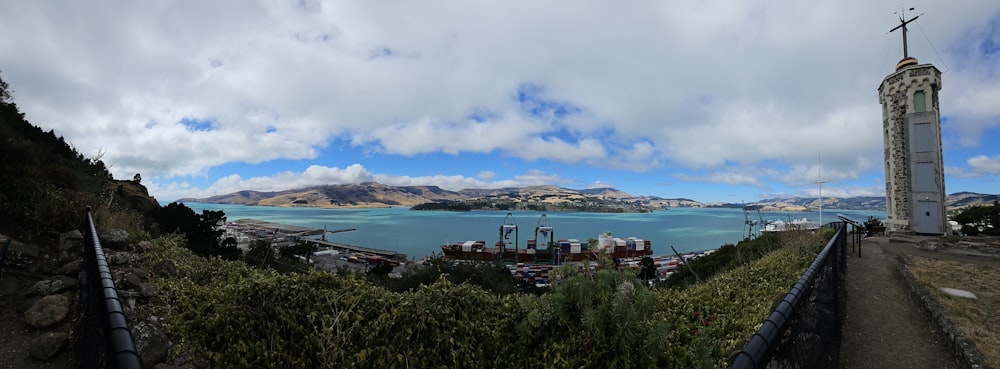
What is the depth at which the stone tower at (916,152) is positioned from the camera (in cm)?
1606

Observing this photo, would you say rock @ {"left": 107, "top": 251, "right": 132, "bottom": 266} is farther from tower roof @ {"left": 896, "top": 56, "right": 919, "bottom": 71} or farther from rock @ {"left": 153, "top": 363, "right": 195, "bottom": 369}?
tower roof @ {"left": 896, "top": 56, "right": 919, "bottom": 71}

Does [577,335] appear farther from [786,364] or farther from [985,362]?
[985,362]

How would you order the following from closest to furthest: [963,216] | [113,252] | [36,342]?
[36,342], [113,252], [963,216]

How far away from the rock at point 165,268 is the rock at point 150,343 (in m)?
1.83

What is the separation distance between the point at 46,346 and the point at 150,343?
0.65 metres

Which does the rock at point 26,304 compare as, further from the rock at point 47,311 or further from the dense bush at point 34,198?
the dense bush at point 34,198

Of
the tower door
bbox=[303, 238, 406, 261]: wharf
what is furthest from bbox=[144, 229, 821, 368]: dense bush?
bbox=[303, 238, 406, 261]: wharf

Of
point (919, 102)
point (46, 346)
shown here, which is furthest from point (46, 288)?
point (919, 102)

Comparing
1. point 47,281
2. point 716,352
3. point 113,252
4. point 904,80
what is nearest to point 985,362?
point 716,352

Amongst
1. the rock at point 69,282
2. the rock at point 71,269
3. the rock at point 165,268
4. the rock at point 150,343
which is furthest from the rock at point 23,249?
the rock at point 150,343

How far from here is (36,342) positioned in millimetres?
2879

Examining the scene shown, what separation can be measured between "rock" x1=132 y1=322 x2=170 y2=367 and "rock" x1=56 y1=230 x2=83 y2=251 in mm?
2919

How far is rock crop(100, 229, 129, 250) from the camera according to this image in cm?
522

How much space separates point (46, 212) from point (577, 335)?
6907 mm
